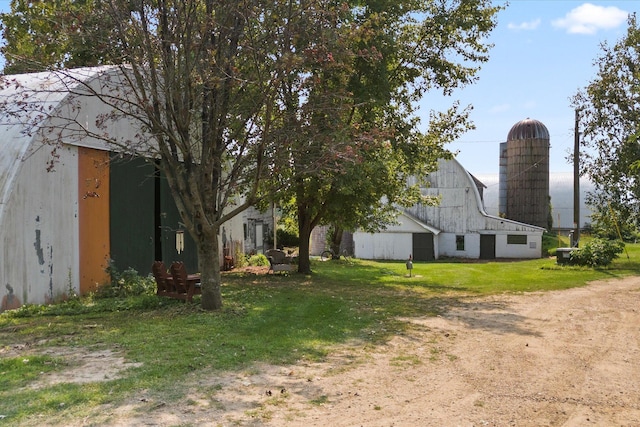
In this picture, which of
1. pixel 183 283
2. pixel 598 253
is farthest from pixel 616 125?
pixel 183 283

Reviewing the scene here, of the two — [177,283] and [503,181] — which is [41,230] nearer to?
[177,283]

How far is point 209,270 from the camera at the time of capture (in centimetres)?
1114

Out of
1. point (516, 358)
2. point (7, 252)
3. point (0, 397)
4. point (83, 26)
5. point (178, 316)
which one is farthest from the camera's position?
point (7, 252)

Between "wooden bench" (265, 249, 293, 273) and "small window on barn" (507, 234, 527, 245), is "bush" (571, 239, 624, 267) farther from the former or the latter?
"wooden bench" (265, 249, 293, 273)

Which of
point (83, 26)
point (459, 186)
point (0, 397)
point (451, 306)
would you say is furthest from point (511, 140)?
Answer: point (0, 397)

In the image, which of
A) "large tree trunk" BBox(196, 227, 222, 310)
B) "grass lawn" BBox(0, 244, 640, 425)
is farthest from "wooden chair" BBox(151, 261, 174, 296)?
"large tree trunk" BBox(196, 227, 222, 310)

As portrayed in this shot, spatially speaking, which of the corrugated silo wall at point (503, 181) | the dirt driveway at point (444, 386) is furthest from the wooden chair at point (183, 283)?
the corrugated silo wall at point (503, 181)

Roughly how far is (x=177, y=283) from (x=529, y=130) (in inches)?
1502

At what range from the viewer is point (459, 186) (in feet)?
129

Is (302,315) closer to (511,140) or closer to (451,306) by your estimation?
(451,306)

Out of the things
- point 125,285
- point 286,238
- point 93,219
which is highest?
point 93,219

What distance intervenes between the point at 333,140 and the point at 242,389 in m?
5.90

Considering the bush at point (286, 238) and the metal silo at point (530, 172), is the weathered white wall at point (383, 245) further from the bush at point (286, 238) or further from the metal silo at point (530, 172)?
the metal silo at point (530, 172)

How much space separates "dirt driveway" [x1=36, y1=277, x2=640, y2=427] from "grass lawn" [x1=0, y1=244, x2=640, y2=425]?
47cm
